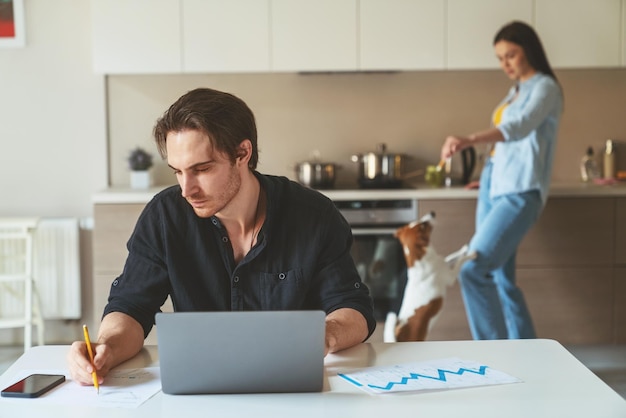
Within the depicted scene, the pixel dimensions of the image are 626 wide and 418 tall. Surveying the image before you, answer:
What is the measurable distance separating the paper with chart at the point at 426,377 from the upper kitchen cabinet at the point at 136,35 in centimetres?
291

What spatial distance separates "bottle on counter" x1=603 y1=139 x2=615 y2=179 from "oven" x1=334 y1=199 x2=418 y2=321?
1.19m

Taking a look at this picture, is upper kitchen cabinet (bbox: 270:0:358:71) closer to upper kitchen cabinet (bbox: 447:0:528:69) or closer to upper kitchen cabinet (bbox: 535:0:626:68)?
upper kitchen cabinet (bbox: 447:0:528:69)

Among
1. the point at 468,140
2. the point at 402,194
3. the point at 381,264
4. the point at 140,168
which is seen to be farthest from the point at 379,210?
the point at 140,168

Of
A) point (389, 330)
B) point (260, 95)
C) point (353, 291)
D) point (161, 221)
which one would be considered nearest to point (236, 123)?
point (161, 221)

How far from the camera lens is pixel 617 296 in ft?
14.7

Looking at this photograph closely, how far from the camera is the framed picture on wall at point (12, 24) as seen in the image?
4.64 meters

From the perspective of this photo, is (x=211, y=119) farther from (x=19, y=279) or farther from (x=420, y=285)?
(x=19, y=279)

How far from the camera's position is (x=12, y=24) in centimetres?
466

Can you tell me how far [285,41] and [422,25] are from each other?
69 centimetres

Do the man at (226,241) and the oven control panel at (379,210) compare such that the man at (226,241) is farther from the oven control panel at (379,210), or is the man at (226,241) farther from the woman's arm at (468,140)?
the oven control panel at (379,210)

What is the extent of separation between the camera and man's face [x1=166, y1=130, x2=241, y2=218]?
2.03 meters

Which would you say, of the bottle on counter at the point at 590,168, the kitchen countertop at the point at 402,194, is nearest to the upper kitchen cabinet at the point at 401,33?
the kitchen countertop at the point at 402,194

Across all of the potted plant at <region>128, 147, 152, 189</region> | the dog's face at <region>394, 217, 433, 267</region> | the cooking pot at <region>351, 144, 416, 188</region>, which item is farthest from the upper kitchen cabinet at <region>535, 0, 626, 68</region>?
the potted plant at <region>128, 147, 152, 189</region>

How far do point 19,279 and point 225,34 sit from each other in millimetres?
1560
